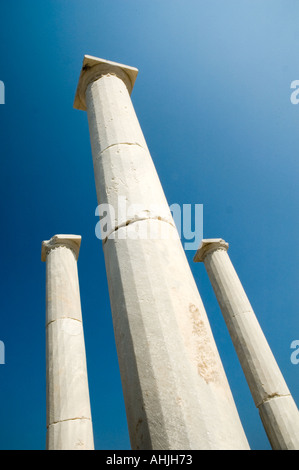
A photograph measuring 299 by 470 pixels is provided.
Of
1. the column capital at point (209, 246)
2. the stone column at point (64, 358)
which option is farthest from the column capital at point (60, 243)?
the column capital at point (209, 246)

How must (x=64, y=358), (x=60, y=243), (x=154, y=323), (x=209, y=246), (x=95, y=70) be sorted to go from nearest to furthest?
(x=154, y=323)
(x=95, y=70)
(x=64, y=358)
(x=60, y=243)
(x=209, y=246)

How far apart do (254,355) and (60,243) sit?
19.0 metres

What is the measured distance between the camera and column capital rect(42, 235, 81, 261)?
94.6 ft

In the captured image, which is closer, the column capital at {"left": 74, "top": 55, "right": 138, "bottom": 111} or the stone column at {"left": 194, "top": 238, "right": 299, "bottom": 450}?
the column capital at {"left": 74, "top": 55, "right": 138, "bottom": 111}

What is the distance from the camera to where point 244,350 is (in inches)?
1072

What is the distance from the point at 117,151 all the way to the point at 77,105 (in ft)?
24.3

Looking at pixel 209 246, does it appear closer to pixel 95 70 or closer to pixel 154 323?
pixel 95 70

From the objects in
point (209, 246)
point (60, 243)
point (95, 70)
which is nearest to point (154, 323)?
point (95, 70)

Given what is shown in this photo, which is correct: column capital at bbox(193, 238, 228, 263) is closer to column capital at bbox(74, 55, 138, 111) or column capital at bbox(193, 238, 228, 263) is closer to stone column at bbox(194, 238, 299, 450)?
stone column at bbox(194, 238, 299, 450)

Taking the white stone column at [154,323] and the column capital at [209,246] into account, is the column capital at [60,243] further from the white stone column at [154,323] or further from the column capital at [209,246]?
the white stone column at [154,323]

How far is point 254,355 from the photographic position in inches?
1044

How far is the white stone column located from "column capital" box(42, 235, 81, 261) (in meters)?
17.2

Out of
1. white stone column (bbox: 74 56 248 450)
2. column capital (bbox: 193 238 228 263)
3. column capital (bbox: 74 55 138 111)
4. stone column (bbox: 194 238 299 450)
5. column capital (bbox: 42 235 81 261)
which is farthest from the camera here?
column capital (bbox: 193 238 228 263)

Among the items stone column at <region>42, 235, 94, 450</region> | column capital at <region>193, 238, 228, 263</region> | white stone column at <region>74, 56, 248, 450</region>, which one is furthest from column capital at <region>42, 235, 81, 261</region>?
white stone column at <region>74, 56, 248, 450</region>
